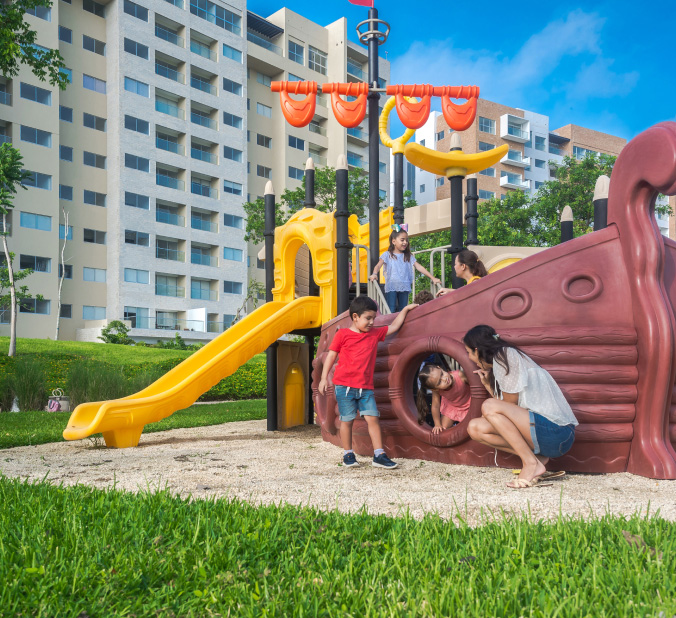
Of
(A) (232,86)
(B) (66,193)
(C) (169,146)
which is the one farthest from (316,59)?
(B) (66,193)

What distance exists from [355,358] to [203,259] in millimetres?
36213

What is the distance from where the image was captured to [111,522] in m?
3.00

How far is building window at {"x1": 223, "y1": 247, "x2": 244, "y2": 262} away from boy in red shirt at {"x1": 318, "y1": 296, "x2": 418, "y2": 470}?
36.7 metres

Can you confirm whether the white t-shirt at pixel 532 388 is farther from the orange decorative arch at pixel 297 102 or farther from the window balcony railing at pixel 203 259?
the window balcony railing at pixel 203 259

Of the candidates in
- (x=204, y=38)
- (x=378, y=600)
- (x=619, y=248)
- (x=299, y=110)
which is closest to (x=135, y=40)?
(x=204, y=38)

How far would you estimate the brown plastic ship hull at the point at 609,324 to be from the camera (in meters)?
4.84

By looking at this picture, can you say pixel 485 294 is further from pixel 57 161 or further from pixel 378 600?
pixel 57 161

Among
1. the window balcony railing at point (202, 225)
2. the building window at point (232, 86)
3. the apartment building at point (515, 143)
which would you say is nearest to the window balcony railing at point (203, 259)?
the window balcony railing at point (202, 225)

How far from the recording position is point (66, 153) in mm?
35312

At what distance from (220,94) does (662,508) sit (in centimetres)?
4252

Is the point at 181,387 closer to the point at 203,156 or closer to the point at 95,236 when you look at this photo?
the point at 95,236

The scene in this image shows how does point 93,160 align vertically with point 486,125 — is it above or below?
Answer: below

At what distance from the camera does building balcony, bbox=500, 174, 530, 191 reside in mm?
57906

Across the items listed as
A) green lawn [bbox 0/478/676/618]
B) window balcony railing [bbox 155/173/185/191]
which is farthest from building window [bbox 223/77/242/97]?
green lawn [bbox 0/478/676/618]
